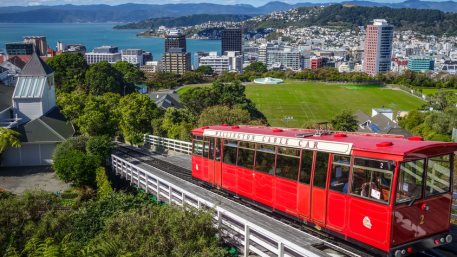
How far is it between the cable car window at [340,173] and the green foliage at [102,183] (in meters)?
9.94

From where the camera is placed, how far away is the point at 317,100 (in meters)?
97.6

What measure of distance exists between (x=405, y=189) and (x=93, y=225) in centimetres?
851

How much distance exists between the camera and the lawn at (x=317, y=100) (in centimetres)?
8100

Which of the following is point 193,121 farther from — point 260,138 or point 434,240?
point 434,240

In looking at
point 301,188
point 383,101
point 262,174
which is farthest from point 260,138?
point 383,101

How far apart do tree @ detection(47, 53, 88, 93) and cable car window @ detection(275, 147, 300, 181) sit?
170 ft

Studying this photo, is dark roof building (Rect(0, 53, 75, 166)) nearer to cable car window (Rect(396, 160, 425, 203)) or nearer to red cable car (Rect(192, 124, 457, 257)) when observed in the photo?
red cable car (Rect(192, 124, 457, 257))

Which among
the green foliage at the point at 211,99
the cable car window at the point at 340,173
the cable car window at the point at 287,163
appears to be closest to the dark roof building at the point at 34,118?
the cable car window at the point at 287,163

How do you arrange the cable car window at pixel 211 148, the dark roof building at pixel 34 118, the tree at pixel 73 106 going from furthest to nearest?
1. the tree at pixel 73 106
2. the dark roof building at pixel 34 118
3. the cable car window at pixel 211 148

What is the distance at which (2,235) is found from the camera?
11.9m

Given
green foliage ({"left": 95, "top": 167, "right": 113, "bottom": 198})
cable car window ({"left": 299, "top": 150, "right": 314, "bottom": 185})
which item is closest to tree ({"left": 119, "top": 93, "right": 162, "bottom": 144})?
green foliage ({"left": 95, "top": 167, "right": 113, "bottom": 198})

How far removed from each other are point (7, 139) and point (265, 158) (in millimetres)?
19268

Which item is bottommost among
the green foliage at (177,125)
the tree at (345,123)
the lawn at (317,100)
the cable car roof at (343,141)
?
the lawn at (317,100)

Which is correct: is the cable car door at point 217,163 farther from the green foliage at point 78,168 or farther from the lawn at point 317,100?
the lawn at point 317,100
